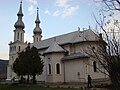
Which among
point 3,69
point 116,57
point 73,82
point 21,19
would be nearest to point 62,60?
point 73,82

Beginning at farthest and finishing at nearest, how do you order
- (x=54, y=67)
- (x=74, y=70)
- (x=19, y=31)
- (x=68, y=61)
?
(x=19, y=31), (x=54, y=67), (x=68, y=61), (x=74, y=70)

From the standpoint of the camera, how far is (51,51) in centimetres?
4325

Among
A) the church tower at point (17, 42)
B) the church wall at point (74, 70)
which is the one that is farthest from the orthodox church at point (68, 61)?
the church tower at point (17, 42)

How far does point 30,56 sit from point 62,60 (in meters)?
6.90

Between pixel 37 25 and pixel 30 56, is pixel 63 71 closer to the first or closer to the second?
pixel 30 56

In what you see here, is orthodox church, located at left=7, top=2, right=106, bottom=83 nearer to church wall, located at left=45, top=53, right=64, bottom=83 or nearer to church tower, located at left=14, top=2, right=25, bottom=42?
church wall, located at left=45, top=53, right=64, bottom=83

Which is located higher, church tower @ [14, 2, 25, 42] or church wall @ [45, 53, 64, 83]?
church tower @ [14, 2, 25, 42]

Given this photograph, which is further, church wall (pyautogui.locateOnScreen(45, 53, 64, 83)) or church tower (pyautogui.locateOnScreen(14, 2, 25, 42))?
church tower (pyautogui.locateOnScreen(14, 2, 25, 42))

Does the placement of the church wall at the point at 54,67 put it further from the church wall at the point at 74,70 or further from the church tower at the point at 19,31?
the church tower at the point at 19,31

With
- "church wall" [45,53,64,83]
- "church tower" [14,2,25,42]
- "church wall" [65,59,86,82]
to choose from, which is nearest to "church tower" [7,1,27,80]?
"church tower" [14,2,25,42]

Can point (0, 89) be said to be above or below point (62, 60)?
below

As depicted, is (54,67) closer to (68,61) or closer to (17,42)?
(68,61)

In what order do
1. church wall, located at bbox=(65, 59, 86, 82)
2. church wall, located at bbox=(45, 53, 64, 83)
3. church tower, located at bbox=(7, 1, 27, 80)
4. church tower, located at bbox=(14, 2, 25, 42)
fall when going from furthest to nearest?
church tower, located at bbox=(14, 2, 25, 42), church tower, located at bbox=(7, 1, 27, 80), church wall, located at bbox=(45, 53, 64, 83), church wall, located at bbox=(65, 59, 86, 82)

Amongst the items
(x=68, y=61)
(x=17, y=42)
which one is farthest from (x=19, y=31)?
(x=68, y=61)
